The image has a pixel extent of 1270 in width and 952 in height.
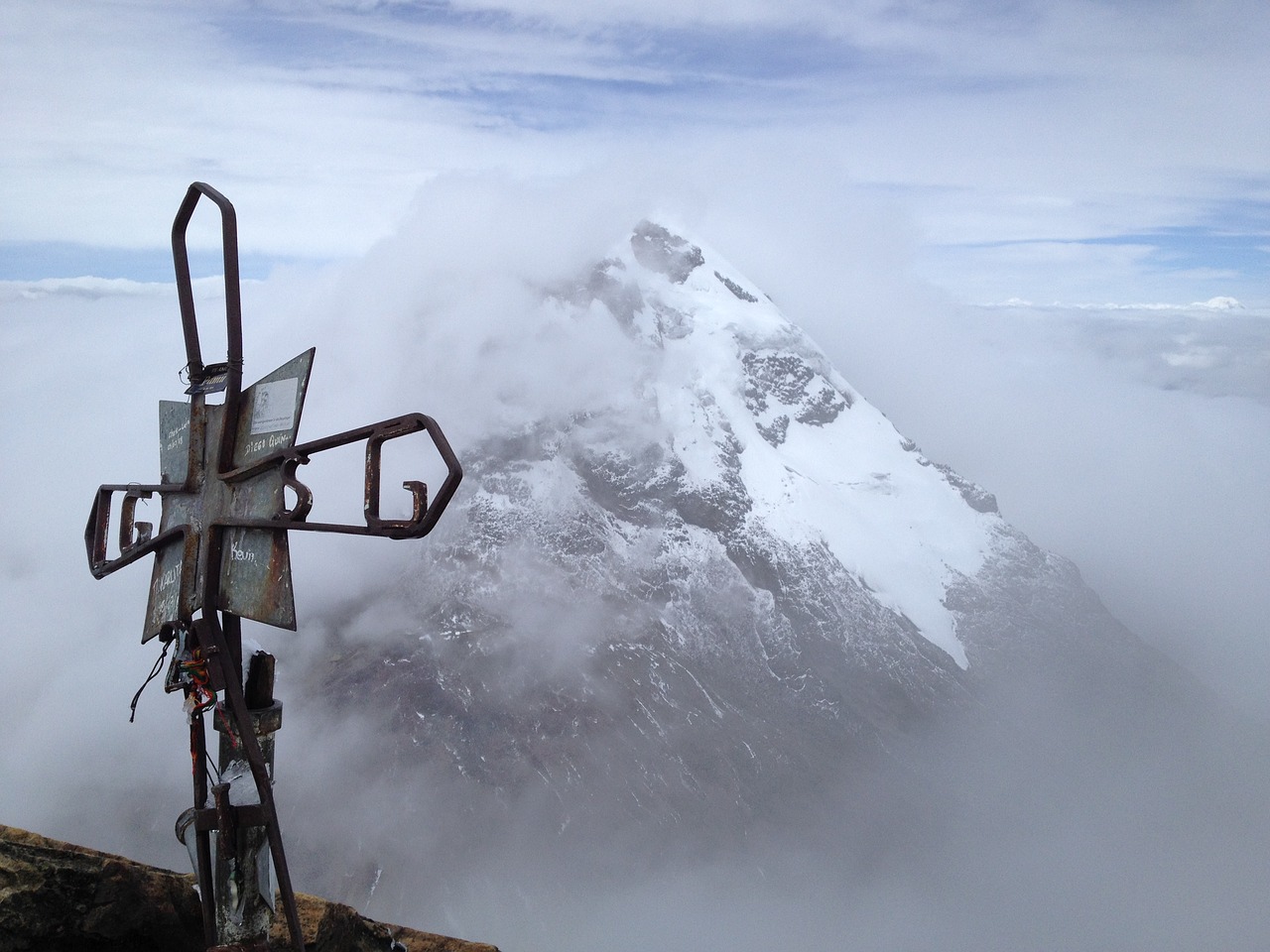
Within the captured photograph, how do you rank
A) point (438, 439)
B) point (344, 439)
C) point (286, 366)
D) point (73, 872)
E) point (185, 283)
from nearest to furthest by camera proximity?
point (438, 439), point (344, 439), point (286, 366), point (73, 872), point (185, 283)

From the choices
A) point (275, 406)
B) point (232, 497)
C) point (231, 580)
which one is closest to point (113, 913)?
point (231, 580)

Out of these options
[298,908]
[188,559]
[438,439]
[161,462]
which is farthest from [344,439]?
[298,908]

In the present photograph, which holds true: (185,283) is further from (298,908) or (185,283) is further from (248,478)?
(298,908)

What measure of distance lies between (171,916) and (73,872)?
1.04m

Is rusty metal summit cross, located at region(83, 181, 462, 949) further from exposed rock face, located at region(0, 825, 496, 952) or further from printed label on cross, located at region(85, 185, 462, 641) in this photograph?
exposed rock face, located at region(0, 825, 496, 952)

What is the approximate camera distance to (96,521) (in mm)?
9656

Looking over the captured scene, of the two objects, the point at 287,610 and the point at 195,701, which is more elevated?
the point at 287,610

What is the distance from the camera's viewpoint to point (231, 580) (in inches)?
327

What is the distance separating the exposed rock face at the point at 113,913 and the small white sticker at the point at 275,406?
15.0 ft

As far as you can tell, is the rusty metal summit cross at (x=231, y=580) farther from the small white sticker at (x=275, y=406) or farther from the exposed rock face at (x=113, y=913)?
the exposed rock face at (x=113, y=913)

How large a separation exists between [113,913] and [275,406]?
17.0 ft

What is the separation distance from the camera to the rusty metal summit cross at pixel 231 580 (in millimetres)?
7898

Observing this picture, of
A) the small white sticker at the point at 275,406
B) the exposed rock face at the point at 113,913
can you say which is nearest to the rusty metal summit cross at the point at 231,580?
the small white sticker at the point at 275,406

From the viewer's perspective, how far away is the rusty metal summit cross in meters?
7.90
